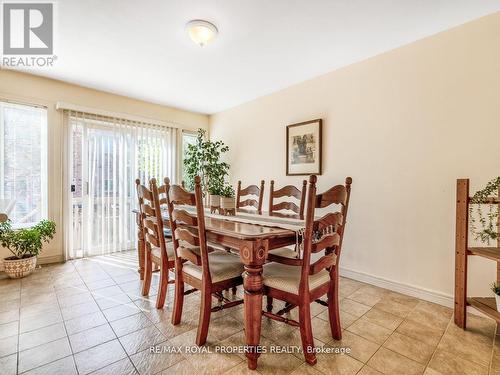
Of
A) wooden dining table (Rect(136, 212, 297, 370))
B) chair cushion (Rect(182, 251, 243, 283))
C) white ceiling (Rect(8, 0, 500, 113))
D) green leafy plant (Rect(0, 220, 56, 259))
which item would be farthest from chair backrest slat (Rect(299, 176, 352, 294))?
A: green leafy plant (Rect(0, 220, 56, 259))

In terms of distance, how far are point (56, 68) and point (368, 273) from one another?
4203 millimetres

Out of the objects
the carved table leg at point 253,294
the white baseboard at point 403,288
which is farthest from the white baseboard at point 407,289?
the carved table leg at point 253,294

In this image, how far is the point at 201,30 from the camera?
2062mm

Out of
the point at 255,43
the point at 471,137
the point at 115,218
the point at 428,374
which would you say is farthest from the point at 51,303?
the point at 471,137

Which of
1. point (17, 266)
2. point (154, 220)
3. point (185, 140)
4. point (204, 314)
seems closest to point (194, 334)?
point (204, 314)

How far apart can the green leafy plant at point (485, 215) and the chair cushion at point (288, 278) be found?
1.14 metres

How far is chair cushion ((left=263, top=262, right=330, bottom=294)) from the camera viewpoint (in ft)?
4.73

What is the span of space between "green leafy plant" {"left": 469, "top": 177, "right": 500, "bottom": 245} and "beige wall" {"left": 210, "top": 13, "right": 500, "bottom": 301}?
146 millimetres

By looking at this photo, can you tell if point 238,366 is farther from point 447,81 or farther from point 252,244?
point 447,81

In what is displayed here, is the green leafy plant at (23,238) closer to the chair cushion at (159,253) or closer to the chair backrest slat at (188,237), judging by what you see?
the chair cushion at (159,253)

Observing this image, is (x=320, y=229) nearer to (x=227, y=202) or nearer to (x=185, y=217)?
(x=185, y=217)

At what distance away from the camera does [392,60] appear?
2457 mm

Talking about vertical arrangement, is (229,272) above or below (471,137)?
below

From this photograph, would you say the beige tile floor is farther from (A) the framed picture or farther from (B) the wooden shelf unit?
(A) the framed picture
